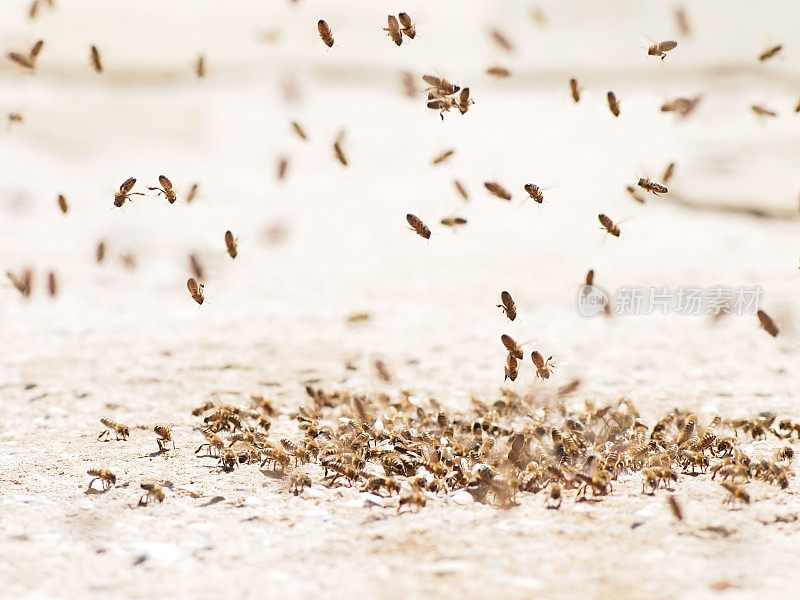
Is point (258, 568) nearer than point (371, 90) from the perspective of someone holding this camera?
Yes

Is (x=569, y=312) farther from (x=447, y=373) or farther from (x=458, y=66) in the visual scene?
(x=458, y=66)

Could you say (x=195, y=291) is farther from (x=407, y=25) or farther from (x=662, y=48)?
(x=662, y=48)

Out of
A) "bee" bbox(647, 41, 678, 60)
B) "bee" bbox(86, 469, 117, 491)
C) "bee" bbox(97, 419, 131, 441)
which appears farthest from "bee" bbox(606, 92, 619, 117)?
"bee" bbox(86, 469, 117, 491)

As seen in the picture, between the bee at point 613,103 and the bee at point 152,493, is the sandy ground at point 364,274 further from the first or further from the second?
the bee at point 613,103

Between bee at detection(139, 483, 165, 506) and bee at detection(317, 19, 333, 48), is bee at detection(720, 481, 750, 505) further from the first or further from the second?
bee at detection(317, 19, 333, 48)

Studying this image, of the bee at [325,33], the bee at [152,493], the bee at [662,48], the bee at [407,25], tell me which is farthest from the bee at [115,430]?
the bee at [662,48]

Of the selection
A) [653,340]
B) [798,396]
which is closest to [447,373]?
[653,340]
